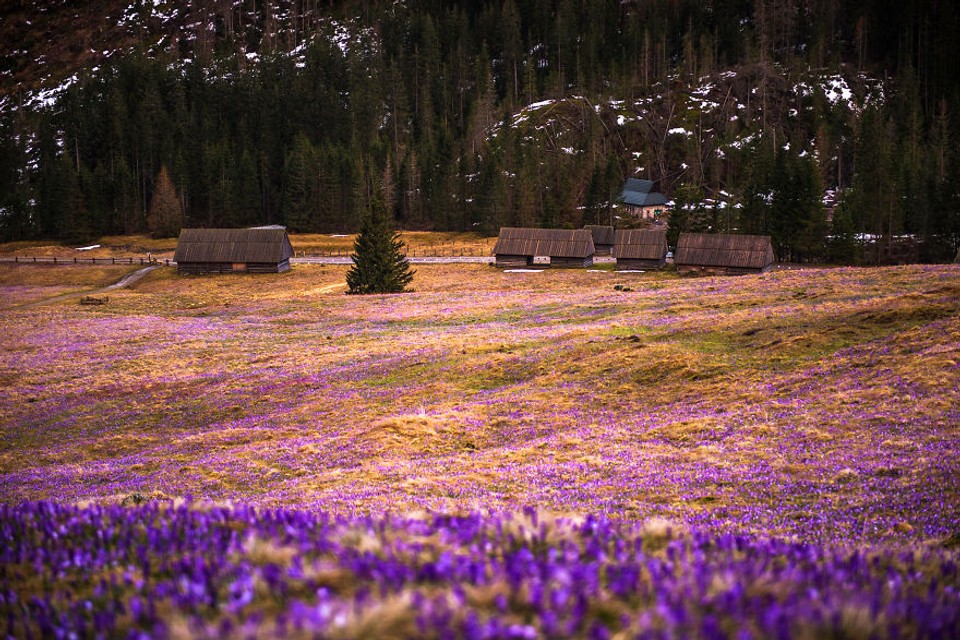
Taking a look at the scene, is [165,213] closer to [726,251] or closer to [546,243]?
[546,243]

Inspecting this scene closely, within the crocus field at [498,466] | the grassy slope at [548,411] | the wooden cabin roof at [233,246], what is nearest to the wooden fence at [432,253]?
the wooden cabin roof at [233,246]

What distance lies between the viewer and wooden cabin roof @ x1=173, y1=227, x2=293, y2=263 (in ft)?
A: 308

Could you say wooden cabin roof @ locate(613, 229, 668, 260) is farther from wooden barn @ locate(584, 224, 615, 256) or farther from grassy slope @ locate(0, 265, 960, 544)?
grassy slope @ locate(0, 265, 960, 544)

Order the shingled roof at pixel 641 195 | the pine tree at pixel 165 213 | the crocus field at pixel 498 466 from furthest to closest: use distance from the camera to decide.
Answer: the shingled roof at pixel 641 195 < the pine tree at pixel 165 213 < the crocus field at pixel 498 466

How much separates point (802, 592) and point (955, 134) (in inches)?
6953

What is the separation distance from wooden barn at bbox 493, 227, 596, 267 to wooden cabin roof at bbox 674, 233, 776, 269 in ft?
46.3

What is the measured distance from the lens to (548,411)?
24438mm

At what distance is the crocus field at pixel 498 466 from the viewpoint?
324 centimetres

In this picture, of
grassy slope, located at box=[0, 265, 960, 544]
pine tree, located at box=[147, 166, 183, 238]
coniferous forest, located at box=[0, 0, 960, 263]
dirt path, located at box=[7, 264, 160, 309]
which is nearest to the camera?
grassy slope, located at box=[0, 265, 960, 544]

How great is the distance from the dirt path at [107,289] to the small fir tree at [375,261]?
33.3 m

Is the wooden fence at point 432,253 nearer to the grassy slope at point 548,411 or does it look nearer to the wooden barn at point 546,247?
the wooden barn at point 546,247

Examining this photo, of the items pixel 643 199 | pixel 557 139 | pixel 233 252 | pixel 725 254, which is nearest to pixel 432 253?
pixel 233 252

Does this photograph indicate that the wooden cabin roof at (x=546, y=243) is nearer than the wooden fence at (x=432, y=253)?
Yes

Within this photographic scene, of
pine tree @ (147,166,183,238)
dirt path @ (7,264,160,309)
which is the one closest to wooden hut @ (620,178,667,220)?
dirt path @ (7,264,160,309)
